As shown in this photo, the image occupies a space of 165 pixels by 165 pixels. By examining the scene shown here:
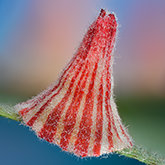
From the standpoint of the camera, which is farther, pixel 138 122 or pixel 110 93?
pixel 138 122

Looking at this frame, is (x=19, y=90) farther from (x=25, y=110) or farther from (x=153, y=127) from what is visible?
(x=25, y=110)

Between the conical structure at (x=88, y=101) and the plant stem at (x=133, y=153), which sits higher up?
the conical structure at (x=88, y=101)

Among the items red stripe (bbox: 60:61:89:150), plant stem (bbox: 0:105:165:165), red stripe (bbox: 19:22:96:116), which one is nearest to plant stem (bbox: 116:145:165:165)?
plant stem (bbox: 0:105:165:165)

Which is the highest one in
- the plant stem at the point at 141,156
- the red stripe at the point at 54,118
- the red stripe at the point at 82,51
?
the red stripe at the point at 82,51

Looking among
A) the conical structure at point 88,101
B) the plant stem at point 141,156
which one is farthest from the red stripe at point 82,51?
the plant stem at point 141,156

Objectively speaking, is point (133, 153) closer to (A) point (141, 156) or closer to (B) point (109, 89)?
(A) point (141, 156)

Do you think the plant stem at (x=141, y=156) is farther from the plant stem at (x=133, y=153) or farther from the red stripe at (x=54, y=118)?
the red stripe at (x=54, y=118)

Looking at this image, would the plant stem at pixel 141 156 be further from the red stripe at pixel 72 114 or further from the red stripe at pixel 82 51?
the red stripe at pixel 82 51

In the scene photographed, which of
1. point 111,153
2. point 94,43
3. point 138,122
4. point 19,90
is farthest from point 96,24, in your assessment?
point 19,90
